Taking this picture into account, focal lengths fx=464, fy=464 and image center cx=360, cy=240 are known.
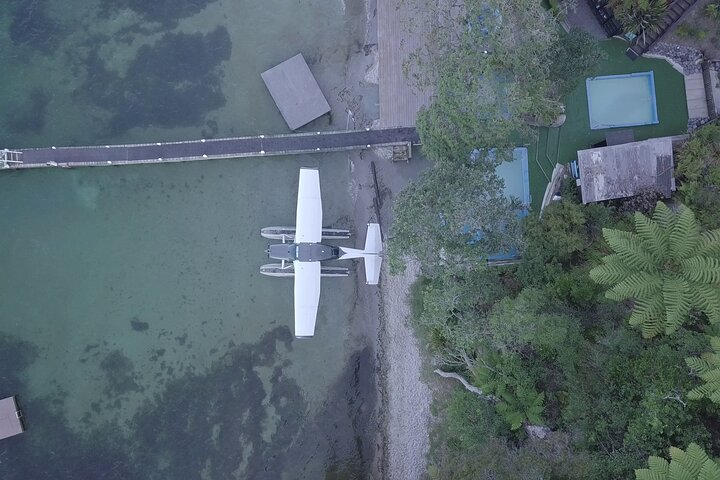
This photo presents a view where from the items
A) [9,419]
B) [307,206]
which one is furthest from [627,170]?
[9,419]

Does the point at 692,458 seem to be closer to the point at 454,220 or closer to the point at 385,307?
the point at 454,220

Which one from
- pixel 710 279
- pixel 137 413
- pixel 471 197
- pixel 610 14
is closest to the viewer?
pixel 710 279

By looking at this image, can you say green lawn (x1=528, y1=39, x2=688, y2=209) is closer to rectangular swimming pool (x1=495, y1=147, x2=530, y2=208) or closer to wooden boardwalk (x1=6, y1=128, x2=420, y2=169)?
rectangular swimming pool (x1=495, y1=147, x2=530, y2=208)

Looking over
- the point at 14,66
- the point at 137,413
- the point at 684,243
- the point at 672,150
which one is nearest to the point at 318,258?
the point at 137,413

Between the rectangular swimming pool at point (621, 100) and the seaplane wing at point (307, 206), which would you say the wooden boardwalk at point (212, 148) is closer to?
the seaplane wing at point (307, 206)

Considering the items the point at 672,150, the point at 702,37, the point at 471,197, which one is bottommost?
the point at 471,197

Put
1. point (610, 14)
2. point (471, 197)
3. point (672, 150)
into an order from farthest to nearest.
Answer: point (610, 14) → point (672, 150) → point (471, 197)

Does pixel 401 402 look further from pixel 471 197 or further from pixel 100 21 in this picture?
pixel 100 21
